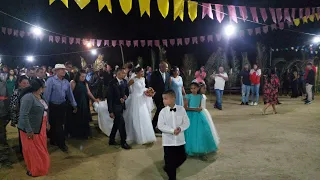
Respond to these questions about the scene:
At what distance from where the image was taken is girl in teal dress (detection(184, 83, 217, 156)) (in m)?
5.30

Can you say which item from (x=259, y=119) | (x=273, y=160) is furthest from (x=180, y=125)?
(x=259, y=119)

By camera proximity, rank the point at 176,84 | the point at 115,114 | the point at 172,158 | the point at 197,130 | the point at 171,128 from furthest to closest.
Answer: the point at 176,84, the point at 115,114, the point at 197,130, the point at 172,158, the point at 171,128

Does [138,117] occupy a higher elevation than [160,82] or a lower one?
lower

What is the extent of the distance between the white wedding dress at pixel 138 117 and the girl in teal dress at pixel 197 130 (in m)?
1.45

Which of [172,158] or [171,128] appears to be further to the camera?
[172,158]

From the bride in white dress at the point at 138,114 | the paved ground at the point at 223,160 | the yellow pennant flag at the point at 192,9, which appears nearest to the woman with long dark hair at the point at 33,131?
the paved ground at the point at 223,160

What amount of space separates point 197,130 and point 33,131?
2.85 m

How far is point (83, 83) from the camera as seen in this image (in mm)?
7348

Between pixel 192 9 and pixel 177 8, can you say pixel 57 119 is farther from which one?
pixel 192 9

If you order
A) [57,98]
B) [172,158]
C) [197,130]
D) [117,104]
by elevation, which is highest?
[57,98]

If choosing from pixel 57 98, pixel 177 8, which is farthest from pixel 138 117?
pixel 177 8

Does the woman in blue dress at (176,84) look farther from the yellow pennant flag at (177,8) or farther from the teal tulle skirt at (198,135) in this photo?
the teal tulle skirt at (198,135)

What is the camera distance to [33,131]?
4.66 meters

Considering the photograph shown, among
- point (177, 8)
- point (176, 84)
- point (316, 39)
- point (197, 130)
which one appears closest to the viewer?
point (197, 130)
